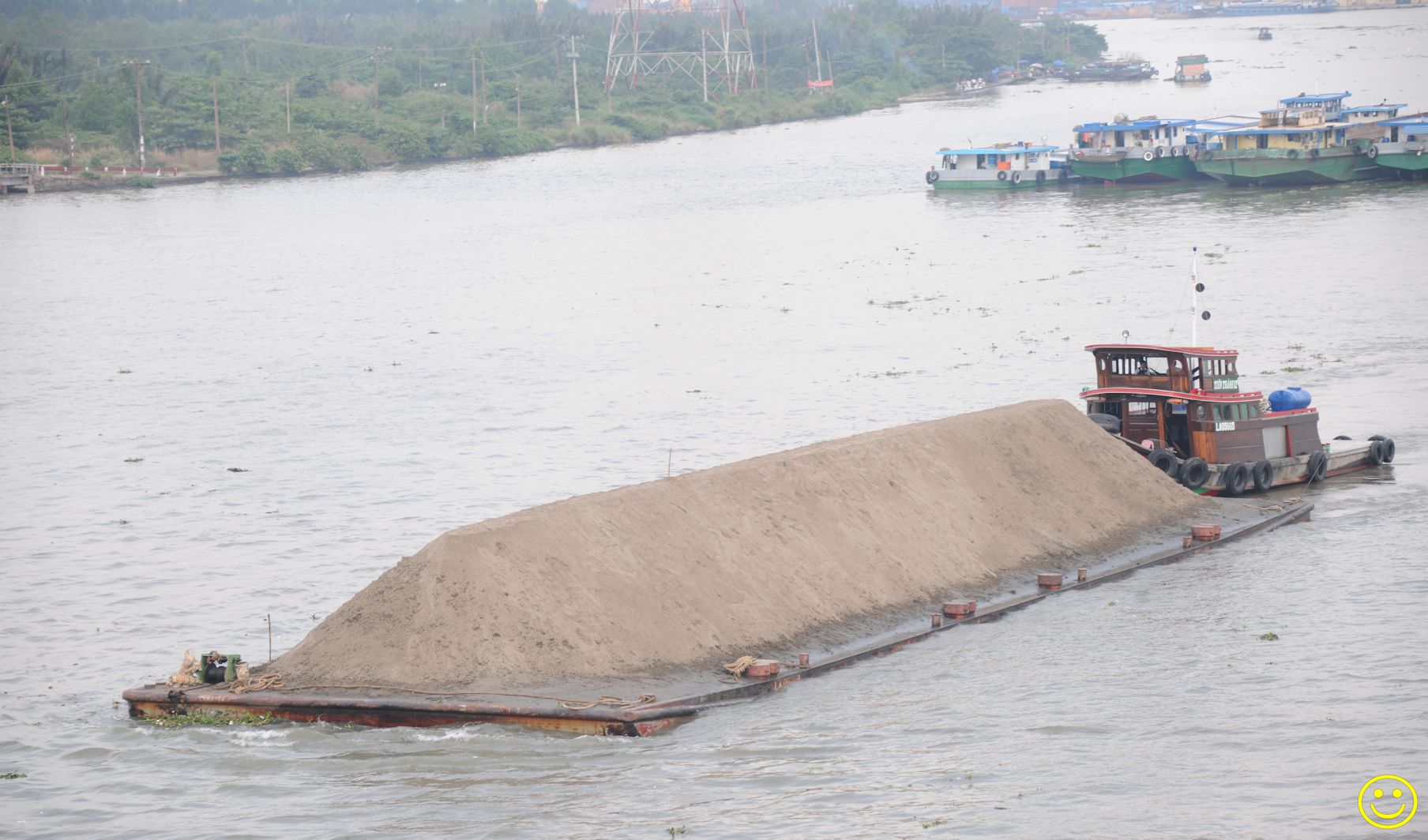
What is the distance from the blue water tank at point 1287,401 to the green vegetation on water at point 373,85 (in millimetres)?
92383

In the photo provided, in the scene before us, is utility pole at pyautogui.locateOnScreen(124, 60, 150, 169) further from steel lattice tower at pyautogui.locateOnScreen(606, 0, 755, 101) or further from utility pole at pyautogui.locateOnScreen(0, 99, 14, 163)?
steel lattice tower at pyautogui.locateOnScreen(606, 0, 755, 101)

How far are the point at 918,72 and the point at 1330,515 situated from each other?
533ft

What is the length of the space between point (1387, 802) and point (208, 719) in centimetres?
1420

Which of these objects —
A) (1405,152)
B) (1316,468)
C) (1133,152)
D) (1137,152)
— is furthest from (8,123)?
(1316,468)

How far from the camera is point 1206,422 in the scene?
33.9 meters

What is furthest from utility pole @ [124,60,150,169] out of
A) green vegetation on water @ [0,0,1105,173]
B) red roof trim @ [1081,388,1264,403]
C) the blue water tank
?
the blue water tank

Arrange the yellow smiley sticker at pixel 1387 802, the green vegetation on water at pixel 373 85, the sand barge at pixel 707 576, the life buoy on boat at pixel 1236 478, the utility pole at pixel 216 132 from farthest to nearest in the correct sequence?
the green vegetation on water at pixel 373 85 → the utility pole at pixel 216 132 → the life buoy on boat at pixel 1236 478 → the sand barge at pixel 707 576 → the yellow smiley sticker at pixel 1387 802

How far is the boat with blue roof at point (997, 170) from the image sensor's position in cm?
9631

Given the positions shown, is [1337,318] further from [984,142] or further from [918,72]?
[918,72]

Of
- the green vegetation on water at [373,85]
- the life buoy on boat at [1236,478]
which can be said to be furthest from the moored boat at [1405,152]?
the green vegetation on water at [373,85]

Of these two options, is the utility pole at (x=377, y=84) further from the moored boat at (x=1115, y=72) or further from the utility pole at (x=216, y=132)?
the moored boat at (x=1115, y=72)

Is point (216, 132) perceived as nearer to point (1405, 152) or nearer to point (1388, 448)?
point (1405, 152)

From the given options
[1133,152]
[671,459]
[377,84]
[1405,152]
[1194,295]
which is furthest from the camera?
[377,84]

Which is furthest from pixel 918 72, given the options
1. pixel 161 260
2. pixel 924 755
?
pixel 924 755
